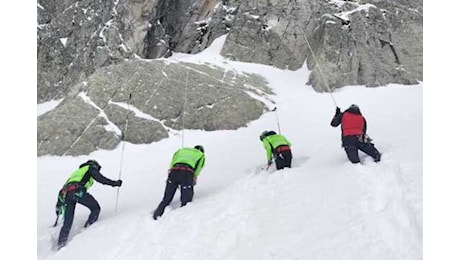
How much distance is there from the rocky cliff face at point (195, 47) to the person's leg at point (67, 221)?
7483 millimetres

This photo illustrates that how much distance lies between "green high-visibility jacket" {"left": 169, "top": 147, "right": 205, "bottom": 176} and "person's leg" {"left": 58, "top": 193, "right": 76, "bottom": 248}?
7.77 feet

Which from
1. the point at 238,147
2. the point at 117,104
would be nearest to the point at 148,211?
the point at 238,147

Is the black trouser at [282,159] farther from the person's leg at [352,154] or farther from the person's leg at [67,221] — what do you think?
the person's leg at [67,221]

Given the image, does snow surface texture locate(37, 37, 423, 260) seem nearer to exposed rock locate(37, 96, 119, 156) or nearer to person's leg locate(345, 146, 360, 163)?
person's leg locate(345, 146, 360, 163)

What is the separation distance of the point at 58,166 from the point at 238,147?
6.87 meters

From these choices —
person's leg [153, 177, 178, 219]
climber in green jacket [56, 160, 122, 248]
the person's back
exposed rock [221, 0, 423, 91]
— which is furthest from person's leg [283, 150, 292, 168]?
exposed rock [221, 0, 423, 91]

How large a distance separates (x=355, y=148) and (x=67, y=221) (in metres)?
6.73

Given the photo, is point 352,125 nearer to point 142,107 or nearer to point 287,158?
point 287,158

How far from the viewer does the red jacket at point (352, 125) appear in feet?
31.4

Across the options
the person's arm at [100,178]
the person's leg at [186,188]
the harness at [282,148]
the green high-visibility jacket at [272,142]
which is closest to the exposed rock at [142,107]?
the person's arm at [100,178]

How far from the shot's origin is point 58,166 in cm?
1535

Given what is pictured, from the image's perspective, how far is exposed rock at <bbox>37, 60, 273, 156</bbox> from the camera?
55.7ft

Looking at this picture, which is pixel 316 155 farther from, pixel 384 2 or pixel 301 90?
pixel 384 2

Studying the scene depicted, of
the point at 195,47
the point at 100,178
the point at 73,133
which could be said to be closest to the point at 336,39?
the point at 195,47
